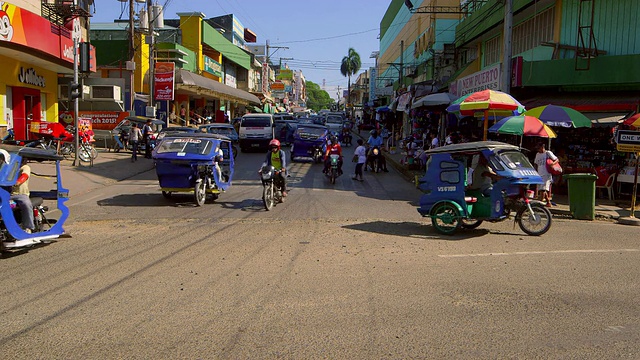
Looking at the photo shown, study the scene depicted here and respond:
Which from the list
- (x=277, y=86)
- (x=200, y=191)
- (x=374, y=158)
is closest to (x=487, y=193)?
(x=200, y=191)

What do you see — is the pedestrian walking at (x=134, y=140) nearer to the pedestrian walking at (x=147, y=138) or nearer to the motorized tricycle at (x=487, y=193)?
the pedestrian walking at (x=147, y=138)

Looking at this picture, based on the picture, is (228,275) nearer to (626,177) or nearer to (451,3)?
(626,177)

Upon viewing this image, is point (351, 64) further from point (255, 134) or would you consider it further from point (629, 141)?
point (629, 141)

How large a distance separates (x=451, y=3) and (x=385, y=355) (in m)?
35.2

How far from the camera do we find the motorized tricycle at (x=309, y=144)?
24.9m

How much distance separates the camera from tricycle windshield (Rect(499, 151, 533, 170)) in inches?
404

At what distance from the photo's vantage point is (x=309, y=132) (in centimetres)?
2545

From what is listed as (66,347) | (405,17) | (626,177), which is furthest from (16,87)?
(405,17)

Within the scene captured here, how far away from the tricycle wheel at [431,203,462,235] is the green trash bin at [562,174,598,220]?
448 cm

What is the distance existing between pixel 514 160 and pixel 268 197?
559cm

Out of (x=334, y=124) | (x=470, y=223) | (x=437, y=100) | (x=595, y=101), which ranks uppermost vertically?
(x=437, y=100)

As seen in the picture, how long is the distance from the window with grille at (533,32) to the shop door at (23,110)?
19.9 metres

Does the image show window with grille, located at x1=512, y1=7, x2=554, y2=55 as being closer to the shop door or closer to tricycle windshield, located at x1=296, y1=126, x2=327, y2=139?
tricycle windshield, located at x1=296, y1=126, x2=327, y2=139

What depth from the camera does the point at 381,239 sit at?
32.2ft
